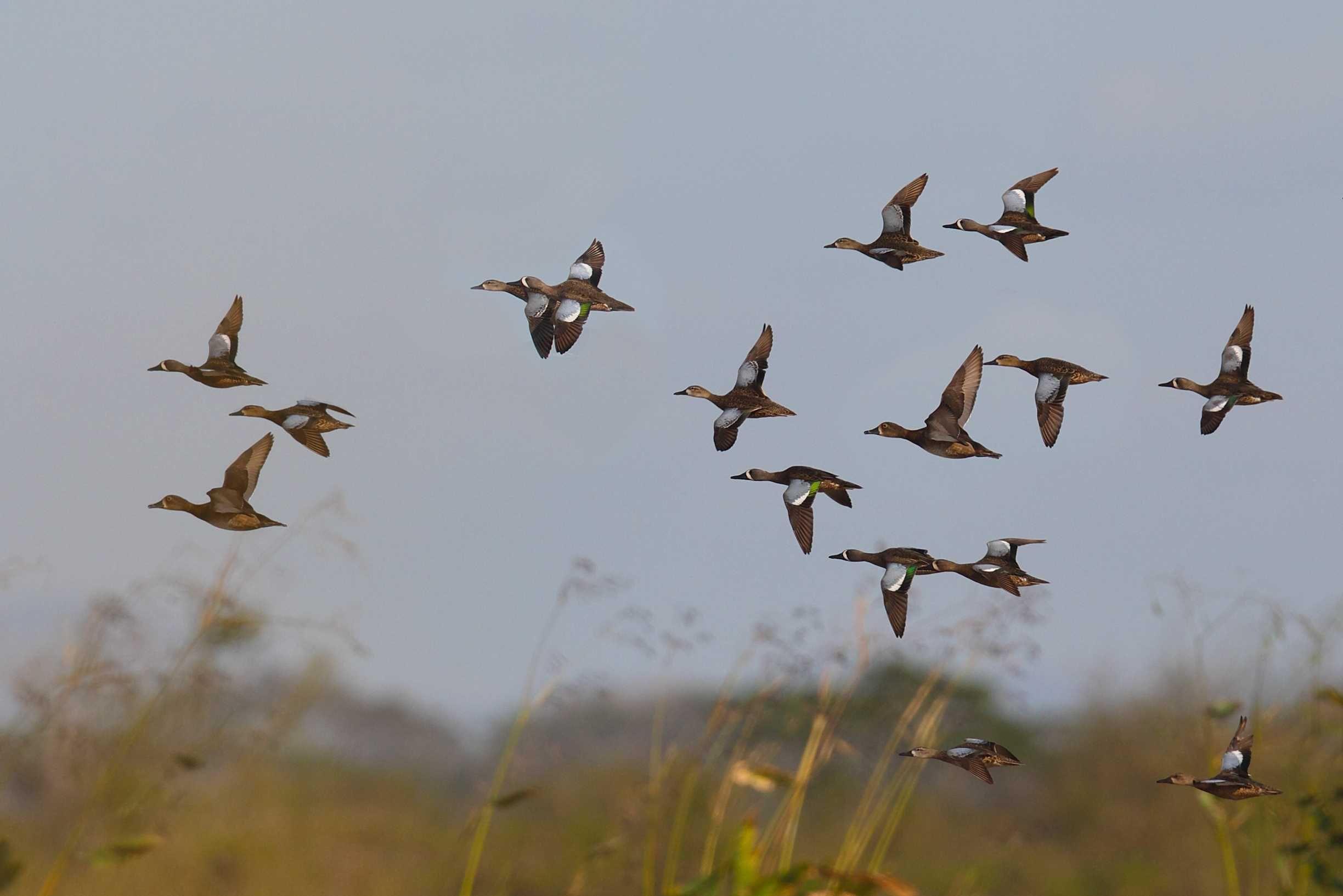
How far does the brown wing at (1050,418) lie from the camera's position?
3.81 meters

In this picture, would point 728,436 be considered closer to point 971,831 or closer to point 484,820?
point 484,820

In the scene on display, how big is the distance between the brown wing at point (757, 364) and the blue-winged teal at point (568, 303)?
0.42 m

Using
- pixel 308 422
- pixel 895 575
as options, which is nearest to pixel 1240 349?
pixel 895 575

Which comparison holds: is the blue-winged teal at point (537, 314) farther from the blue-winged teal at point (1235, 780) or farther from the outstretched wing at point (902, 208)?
the blue-winged teal at point (1235, 780)

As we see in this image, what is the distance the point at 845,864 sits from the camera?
5.53 metres

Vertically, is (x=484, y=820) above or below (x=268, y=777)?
above

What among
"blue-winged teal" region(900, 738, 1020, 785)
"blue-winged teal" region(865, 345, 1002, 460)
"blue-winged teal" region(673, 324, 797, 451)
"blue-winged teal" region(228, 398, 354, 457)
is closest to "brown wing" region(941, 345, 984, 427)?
"blue-winged teal" region(865, 345, 1002, 460)

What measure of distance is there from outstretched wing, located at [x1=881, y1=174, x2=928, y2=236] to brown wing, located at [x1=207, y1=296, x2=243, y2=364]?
2018 millimetres

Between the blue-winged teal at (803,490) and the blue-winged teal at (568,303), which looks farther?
the blue-winged teal at (568,303)

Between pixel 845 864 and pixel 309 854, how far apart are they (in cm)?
490

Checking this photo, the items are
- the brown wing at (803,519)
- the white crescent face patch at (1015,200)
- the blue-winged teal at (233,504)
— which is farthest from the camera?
the white crescent face patch at (1015,200)

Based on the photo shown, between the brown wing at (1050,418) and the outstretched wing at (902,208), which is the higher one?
the outstretched wing at (902,208)

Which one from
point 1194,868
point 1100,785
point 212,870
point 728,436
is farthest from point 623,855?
point 1100,785

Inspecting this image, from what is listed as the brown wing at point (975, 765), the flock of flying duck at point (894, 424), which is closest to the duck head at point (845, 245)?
the flock of flying duck at point (894, 424)
